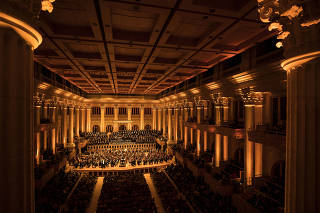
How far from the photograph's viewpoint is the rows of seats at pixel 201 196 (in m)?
9.23

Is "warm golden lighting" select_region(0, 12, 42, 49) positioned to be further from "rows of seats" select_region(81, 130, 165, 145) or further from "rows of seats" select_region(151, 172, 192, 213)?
"rows of seats" select_region(81, 130, 165, 145)

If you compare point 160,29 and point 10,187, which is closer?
point 10,187

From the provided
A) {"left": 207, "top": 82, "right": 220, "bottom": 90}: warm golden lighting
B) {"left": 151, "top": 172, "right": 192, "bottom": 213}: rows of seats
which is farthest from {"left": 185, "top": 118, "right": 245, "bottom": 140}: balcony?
{"left": 151, "top": 172, "right": 192, "bottom": 213}: rows of seats

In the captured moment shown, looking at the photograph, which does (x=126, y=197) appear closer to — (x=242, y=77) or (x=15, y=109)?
(x=242, y=77)

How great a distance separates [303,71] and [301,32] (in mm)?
587

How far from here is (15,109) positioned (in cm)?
222

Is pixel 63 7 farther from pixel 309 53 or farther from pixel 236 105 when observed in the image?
pixel 236 105

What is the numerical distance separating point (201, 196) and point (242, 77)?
24.6 ft

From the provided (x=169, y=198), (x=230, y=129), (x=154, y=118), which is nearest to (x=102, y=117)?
(x=154, y=118)

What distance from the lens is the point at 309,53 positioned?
256cm

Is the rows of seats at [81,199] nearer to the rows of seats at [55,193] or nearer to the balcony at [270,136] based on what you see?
the rows of seats at [55,193]

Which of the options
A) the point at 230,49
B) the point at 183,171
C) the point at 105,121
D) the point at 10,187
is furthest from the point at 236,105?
the point at 105,121

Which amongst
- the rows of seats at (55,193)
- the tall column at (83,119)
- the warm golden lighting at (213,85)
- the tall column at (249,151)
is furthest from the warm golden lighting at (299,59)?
the tall column at (83,119)

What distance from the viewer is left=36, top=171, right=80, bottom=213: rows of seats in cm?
909
